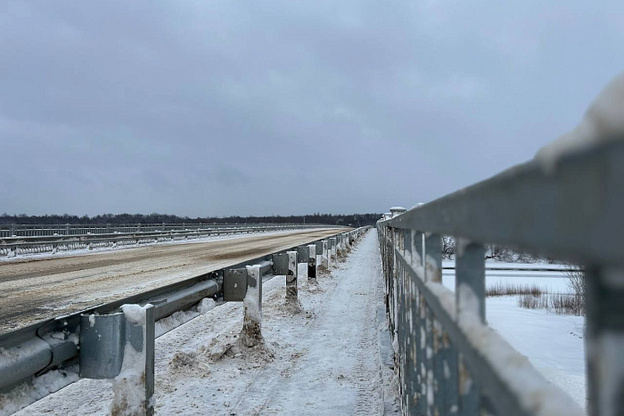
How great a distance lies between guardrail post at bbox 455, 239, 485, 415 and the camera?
4.09 ft

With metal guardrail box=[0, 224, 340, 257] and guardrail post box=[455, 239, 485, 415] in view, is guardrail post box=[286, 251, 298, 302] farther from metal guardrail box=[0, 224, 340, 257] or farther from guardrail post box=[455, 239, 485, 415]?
metal guardrail box=[0, 224, 340, 257]

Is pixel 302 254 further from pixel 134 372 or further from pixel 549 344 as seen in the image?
pixel 134 372

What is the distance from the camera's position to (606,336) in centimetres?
58

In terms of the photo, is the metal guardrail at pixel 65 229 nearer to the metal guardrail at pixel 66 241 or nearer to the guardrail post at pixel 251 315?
the metal guardrail at pixel 66 241

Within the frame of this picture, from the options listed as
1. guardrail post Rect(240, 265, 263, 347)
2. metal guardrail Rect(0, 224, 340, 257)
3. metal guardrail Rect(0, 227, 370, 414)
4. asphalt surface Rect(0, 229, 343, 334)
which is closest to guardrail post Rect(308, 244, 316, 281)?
asphalt surface Rect(0, 229, 343, 334)

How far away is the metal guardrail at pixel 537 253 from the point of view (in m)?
0.54

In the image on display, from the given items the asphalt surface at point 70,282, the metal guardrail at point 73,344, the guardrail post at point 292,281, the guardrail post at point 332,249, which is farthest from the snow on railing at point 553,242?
the guardrail post at point 332,249

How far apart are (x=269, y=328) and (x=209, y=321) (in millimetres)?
1024

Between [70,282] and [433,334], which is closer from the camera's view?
[433,334]

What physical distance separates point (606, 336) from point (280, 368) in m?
5.32

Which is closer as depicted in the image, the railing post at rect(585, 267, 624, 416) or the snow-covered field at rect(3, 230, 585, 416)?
the railing post at rect(585, 267, 624, 416)

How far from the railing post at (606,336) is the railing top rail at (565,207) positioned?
30mm

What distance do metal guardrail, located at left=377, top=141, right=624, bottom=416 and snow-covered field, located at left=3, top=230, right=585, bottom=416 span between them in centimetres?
238

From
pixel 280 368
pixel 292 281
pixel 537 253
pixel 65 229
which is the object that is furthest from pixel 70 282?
pixel 65 229
